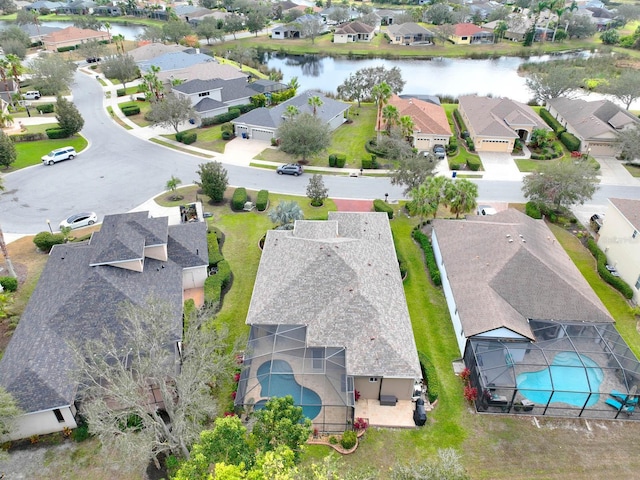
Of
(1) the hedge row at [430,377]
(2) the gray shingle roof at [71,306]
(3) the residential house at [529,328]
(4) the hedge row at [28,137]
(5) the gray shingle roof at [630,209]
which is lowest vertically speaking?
(4) the hedge row at [28,137]

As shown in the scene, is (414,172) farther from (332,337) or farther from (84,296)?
(84,296)

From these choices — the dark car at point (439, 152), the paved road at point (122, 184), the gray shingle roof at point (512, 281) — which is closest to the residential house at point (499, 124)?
the dark car at point (439, 152)

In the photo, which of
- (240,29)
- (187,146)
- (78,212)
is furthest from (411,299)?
(240,29)

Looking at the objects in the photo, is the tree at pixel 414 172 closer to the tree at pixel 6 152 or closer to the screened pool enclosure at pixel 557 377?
the screened pool enclosure at pixel 557 377

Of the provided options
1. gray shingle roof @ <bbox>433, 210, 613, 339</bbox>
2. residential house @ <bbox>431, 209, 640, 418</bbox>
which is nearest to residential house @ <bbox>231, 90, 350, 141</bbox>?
gray shingle roof @ <bbox>433, 210, 613, 339</bbox>

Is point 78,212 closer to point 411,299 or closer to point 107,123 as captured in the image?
point 107,123

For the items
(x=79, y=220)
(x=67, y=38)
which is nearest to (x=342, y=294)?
(x=79, y=220)

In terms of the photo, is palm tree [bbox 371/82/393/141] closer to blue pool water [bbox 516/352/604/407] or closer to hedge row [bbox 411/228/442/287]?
hedge row [bbox 411/228/442/287]
